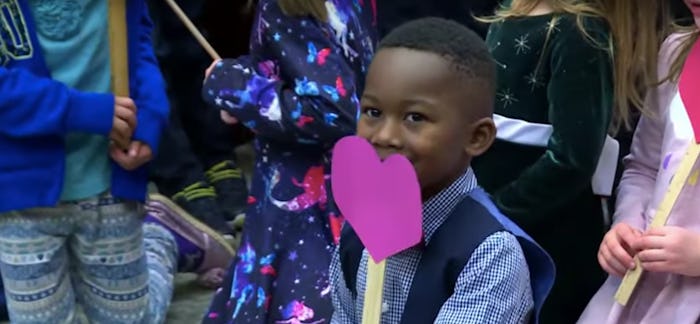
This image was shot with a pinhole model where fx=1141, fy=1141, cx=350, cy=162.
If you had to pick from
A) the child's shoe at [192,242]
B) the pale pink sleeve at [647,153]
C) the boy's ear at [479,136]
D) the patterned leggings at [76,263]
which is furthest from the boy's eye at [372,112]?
the child's shoe at [192,242]

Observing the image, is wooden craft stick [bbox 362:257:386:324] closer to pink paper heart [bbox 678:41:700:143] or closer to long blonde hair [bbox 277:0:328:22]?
pink paper heart [bbox 678:41:700:143]

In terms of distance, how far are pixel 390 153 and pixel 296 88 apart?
29.0 inches

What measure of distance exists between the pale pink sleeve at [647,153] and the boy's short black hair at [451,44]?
40cm

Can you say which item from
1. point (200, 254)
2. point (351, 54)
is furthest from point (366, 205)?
point (200, 254)

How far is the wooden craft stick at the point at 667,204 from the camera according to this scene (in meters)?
1.54

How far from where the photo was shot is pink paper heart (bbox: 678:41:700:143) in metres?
1.60

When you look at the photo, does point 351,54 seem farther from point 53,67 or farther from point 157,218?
point 157,218

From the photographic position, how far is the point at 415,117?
147 cm

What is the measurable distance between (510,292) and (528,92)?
62 centimetres

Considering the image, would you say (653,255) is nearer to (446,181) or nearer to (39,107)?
(446,181)

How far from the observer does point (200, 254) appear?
3.16 m

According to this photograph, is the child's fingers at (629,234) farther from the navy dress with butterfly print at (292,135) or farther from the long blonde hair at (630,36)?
the navy dress with butterfly print at (292,135)

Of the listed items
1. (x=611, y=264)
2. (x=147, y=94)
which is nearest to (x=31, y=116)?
(x=147, y=94)

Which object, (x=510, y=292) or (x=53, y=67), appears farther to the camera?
(x=53, y=67)
